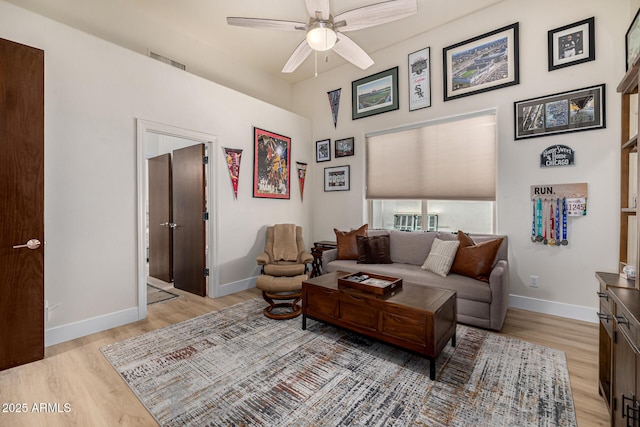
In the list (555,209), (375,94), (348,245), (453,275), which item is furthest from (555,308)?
(375,94)

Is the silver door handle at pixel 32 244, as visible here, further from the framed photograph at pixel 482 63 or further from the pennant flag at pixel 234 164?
the framed photograph at pixel 482 63

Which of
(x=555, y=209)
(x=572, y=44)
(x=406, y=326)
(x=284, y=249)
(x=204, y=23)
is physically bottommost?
(x=406, y=326)

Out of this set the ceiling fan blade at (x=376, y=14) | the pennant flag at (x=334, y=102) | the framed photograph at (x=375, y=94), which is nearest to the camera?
the ceiling fan blade at (x=376, y=14)

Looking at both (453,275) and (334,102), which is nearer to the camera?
(453,275)

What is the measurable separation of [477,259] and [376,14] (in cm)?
241

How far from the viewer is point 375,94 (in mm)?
4363

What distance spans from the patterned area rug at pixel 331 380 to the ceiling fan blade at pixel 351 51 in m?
2.65

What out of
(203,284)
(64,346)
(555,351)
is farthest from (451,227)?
(64,346)

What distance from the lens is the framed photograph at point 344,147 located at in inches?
183

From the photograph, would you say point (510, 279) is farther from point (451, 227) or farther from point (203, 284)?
point (203, 284)

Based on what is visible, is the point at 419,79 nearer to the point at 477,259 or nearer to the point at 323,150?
the point at 323,150

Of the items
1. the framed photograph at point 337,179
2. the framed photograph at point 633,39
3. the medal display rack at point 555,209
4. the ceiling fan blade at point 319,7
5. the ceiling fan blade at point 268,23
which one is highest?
the ceiling fan blade at point 268,23

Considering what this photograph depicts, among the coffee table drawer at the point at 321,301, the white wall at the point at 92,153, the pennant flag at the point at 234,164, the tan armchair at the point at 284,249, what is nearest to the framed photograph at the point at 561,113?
the coffee table drawer at the point at 321,301

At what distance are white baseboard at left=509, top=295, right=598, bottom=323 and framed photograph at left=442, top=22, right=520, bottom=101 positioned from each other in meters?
2.47
